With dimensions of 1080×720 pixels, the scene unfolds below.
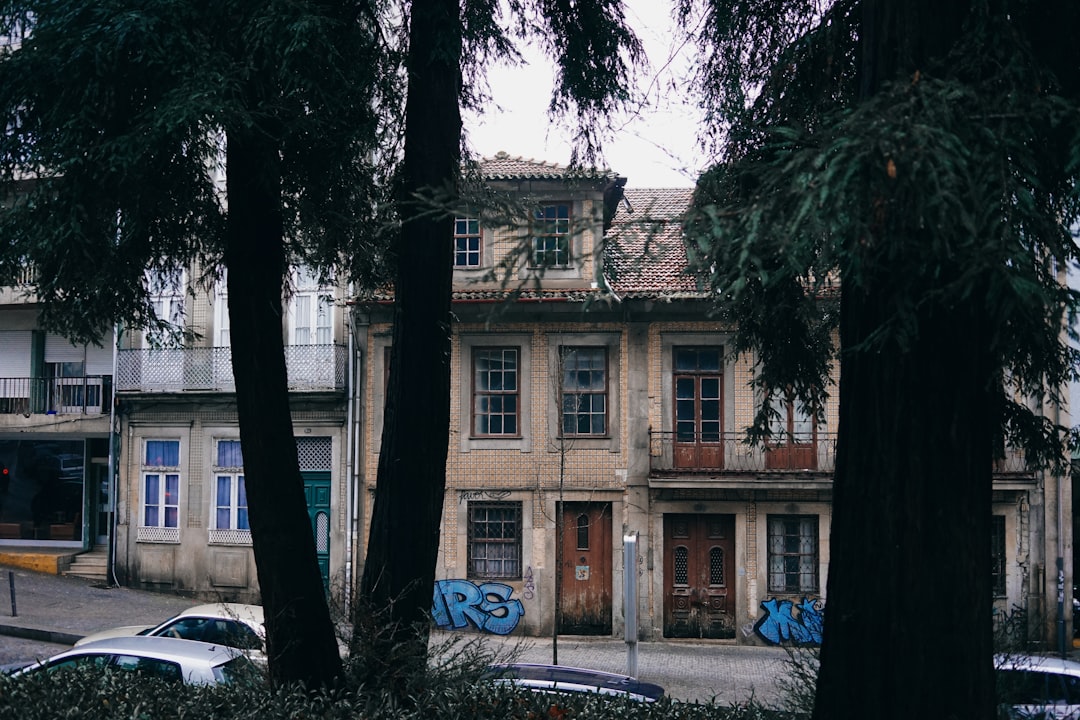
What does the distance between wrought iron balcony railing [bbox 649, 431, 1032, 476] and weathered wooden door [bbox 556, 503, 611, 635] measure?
1741 mm

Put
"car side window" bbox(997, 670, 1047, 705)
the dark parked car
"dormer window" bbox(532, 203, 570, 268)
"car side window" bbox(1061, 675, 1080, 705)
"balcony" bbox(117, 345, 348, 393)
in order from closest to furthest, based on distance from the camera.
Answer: "dormer window" bbox(532, 203, 570, 268) < "car side window" bbox(997, 670, 1047, 705) < "car side window" bbox(1061, 675, 1080, 705) < the dark parked car < "balcony" bbox(117, 345, 348, 393)

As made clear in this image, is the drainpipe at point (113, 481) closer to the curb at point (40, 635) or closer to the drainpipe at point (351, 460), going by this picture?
the curb at point (40, 635)

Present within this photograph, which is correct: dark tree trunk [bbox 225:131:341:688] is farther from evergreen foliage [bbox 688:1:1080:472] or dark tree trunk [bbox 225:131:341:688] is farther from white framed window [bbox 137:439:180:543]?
white framed window [bbox 137:439:180:543]

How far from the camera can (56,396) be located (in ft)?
93.2

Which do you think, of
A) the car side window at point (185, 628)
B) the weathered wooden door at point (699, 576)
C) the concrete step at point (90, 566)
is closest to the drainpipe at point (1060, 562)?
the weathered wooden door at point (699, 576)

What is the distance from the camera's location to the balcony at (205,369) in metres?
25.2

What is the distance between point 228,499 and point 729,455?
11526 millimetres

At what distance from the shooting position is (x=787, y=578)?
23.6 m

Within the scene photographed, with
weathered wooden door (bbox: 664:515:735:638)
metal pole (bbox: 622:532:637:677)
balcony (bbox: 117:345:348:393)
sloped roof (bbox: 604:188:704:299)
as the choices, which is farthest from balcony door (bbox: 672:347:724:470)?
balcony (bbox: 117:345:348:393)

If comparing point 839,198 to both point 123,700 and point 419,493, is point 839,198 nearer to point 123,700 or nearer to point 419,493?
A: point 419,493

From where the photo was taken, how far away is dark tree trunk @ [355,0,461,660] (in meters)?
9.06

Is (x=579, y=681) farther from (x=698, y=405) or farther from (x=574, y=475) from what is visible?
(x=698, y=405)

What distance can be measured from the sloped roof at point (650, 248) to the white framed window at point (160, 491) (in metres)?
11.4

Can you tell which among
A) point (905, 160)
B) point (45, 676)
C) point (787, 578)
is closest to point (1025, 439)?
point (905, 160)
